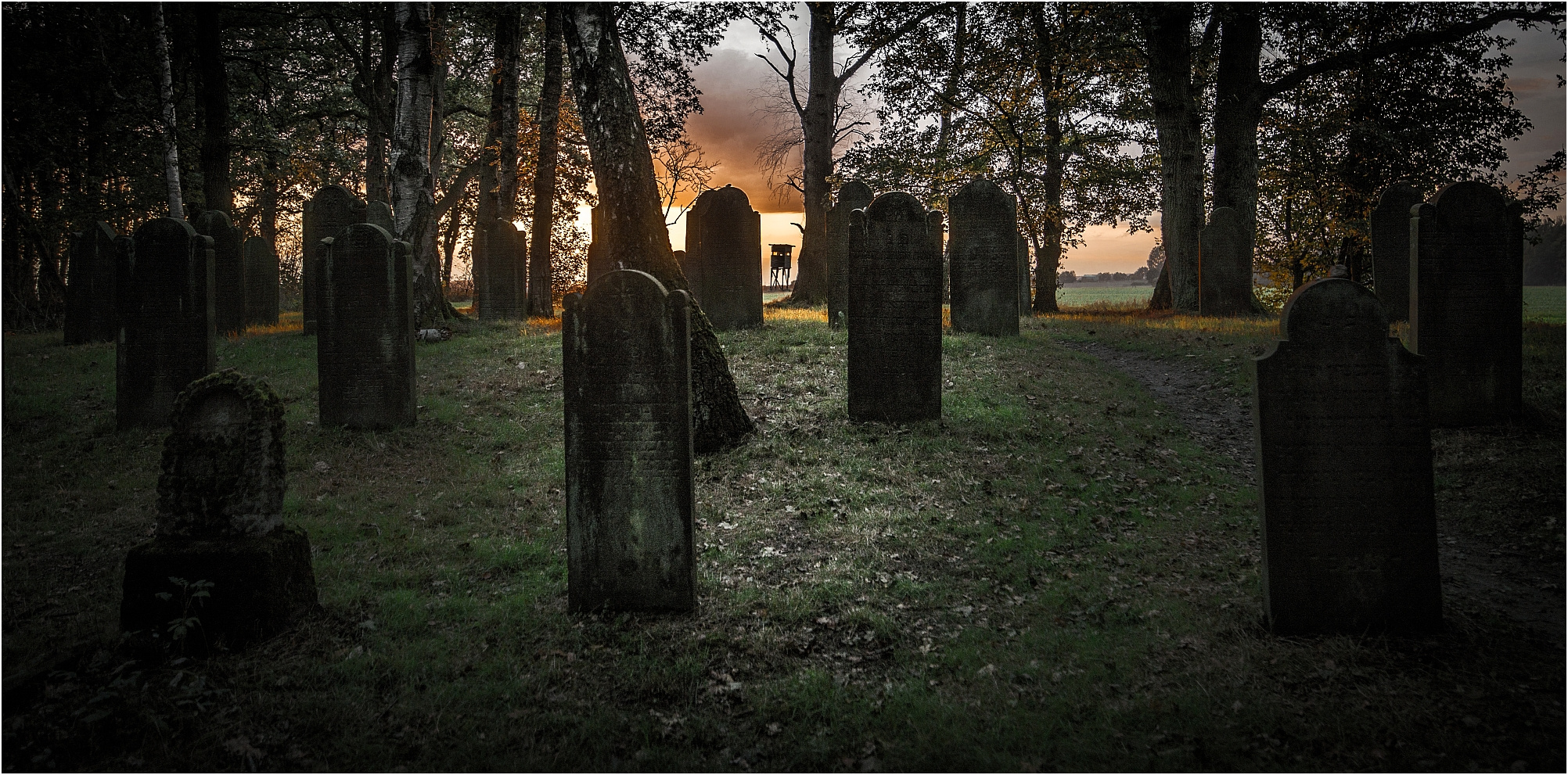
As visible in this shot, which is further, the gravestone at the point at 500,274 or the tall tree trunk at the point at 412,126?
the gravestone at the point at 500,274

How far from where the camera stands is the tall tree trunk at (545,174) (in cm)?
2002

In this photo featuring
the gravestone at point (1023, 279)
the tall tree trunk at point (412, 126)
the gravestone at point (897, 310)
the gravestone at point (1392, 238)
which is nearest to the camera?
the gravestone at point (897, 310)

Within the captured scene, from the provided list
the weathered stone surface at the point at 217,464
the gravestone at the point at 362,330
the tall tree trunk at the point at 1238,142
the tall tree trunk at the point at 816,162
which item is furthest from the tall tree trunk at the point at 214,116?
the tall tree trunk at the point at 1238,142

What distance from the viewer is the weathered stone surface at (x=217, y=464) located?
4539 mm

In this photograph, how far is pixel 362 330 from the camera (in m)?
9.48

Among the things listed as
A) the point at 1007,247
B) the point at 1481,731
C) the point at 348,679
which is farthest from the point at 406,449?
the point at 1007,247

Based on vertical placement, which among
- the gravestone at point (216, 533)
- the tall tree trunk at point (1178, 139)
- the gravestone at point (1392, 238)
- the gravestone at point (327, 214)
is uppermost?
the tall tree trunk at point (1178, 139)

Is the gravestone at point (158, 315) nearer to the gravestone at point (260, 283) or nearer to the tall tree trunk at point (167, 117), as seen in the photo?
the tall tree trunk at point (167, 117)

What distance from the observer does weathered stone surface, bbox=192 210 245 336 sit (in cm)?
1528

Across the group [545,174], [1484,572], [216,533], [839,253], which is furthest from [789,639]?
[545,174]

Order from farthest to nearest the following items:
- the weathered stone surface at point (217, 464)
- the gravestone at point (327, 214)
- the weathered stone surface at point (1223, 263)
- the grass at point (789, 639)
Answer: the weathered stone surface at point (1223, 263)
the gravestone at point (327, 214)
the weathered stone surface at point (217, 464)
the grass at point (789, 639)

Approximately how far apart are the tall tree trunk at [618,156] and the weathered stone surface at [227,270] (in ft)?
32.6

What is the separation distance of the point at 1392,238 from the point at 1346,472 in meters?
11.0

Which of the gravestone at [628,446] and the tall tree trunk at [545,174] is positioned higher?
the tall tree trunk at [545,174]
